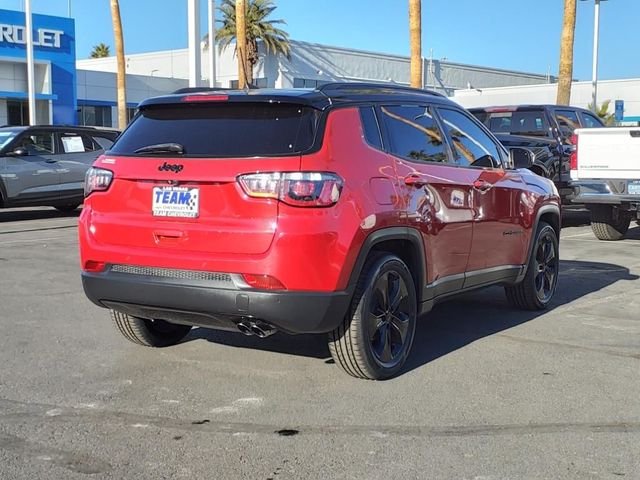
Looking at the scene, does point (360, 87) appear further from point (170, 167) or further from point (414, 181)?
point (170, 167)

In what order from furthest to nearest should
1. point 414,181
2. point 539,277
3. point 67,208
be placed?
point 67,208 → point 539,277 → point 414,181

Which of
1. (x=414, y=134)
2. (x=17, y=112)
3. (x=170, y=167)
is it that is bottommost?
(x=170, y=167)

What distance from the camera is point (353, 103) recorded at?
4.79 metres

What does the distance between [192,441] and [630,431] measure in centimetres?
235

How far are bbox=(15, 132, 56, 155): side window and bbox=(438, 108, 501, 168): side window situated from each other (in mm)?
10778

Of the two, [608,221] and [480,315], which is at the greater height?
[608,221]

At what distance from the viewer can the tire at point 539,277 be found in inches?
267

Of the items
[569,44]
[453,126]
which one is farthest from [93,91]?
[453,126]

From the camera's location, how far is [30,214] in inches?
637

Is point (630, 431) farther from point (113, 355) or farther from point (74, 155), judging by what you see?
point (74, 155)

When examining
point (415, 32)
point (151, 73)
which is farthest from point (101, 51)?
point (415, 32)

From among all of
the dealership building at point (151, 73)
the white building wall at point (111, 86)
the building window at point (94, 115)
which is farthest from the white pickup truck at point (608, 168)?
the building window at point (94, 115)

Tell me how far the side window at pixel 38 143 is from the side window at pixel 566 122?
32.1ft

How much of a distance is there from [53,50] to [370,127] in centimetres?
3665
